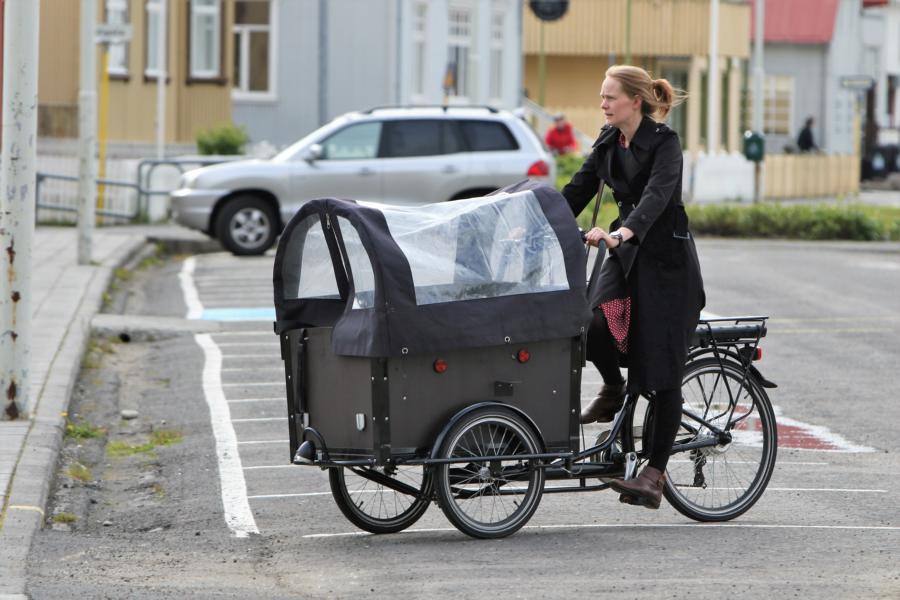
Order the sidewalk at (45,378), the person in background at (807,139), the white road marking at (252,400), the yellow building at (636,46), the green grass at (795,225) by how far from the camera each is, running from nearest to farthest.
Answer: the sidewalk at (45,378), the white road marking at (252,400), the green grass at (795,225), the yellow building at (636,46), the person in background at (807,139)

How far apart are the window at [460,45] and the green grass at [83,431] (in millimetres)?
28875

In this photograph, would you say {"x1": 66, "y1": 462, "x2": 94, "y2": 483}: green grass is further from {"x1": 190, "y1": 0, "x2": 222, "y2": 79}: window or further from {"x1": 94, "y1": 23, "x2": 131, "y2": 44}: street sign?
{"x1": 190, "y1": 0, "x2": 222, "y2": 79}: window

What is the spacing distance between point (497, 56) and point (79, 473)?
32877mm

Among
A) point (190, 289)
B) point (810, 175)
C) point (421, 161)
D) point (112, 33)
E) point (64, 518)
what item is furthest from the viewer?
point (810, 175)

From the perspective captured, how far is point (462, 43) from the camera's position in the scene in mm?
39781

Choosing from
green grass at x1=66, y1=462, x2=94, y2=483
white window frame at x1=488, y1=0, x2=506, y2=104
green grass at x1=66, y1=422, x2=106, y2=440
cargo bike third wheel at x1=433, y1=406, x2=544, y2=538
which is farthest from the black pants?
white window frame at x1=488, y1=0, x2=506, y2=104

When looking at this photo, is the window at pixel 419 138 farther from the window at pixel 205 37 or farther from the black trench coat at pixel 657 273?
the black trench coat at pixel 657 273

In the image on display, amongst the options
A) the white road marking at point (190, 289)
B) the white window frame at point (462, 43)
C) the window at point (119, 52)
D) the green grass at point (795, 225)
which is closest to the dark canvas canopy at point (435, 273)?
the white road marking at point (190, 289)

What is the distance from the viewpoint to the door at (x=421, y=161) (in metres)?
23.0

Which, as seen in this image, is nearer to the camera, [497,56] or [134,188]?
[134,188]

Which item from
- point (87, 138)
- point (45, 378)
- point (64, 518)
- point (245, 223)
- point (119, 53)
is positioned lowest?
point (64, 518)

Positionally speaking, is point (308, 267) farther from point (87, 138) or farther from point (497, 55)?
point (497, 55)

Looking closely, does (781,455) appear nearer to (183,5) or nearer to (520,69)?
(183,5)

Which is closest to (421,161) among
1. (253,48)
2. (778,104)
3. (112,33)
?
(112,33)
